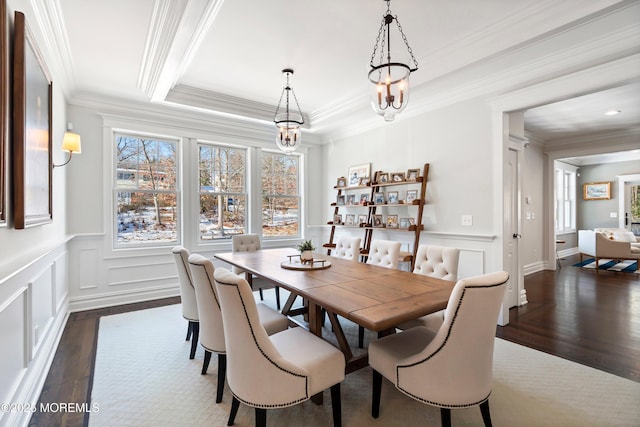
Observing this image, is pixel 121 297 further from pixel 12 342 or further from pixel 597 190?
pixel 597 190

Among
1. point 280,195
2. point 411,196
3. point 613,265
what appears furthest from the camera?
point 613,265

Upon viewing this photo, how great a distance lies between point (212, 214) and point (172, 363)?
273cm

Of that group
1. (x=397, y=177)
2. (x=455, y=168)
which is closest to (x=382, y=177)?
(x=397, y=177)

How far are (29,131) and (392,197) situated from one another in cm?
385

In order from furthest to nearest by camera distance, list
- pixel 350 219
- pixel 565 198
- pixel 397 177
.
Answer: pixel 565 198
pixel 350 219
pixel 397 177

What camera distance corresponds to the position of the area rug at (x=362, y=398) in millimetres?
1788

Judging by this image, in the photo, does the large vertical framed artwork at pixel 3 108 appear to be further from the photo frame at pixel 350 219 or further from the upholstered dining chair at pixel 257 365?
the photo frame at pixel 350 219

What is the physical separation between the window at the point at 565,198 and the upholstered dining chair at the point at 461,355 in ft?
25.9

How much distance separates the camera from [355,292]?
192cm

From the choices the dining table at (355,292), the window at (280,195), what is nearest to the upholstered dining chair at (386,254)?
the dining table at (355,292)

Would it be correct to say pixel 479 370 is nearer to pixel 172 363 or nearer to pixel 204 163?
pixel 172 363

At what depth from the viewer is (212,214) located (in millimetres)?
4859

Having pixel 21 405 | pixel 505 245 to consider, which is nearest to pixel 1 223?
pixel 21 405

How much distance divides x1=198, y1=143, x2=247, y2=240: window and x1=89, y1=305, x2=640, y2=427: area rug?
7.93 ft
